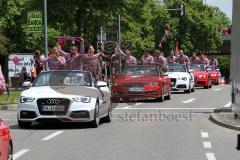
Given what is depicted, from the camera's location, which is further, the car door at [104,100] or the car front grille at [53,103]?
the car door at [104,100]

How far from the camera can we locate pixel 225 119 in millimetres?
18391

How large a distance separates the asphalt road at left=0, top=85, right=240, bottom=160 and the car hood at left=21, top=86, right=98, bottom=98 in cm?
80

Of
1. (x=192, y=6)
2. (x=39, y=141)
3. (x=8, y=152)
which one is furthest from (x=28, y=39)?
(x=8, y=152)

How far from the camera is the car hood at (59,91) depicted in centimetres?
1683

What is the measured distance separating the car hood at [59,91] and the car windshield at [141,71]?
1055 centimetres

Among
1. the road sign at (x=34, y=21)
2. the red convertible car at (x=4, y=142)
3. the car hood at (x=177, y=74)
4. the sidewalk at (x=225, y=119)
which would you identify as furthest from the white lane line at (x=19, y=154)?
the car hood at (x=177, y=74)

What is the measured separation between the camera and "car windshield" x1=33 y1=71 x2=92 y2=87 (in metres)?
17.8

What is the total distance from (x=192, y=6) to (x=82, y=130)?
84.3 meters

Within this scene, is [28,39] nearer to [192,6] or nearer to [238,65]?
[192,6]

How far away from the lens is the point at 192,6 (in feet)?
327

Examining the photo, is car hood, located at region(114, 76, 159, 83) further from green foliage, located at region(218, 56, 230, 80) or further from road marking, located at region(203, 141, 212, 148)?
green foliage, located at region(218, 56, 230, 80)

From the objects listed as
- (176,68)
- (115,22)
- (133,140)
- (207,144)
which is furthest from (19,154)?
(115,22)

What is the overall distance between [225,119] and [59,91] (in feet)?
14.0

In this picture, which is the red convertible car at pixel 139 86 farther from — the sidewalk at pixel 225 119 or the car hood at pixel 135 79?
the sidewalk at pixel 225 119
